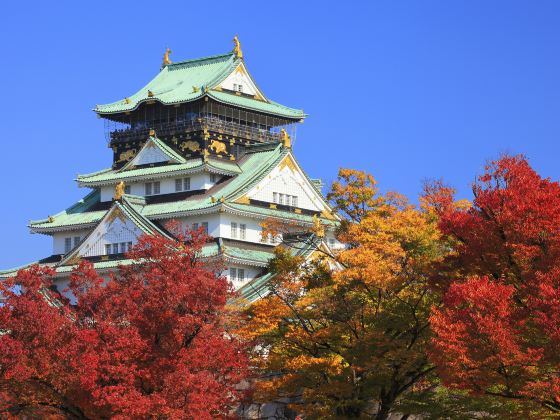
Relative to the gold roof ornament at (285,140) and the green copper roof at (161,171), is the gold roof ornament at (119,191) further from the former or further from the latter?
the gold roof ornament at (285,140)

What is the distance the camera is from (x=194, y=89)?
9081 cm

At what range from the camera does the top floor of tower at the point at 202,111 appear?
91.0m

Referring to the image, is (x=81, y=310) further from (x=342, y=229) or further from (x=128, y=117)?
(x=128, y=117)

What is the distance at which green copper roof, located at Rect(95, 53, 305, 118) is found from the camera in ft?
299

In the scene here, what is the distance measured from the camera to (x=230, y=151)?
91.5 metres

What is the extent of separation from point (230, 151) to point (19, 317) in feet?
126

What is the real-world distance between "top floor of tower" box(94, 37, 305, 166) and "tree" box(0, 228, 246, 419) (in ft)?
118

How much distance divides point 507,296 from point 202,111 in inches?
1908

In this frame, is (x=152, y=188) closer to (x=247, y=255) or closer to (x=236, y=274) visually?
(x=247, y=255)

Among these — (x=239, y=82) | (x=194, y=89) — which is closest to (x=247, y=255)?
(x=194, y=89)

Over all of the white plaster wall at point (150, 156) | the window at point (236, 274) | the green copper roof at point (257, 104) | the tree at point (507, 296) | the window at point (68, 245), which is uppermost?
the green copper roof at point (257, 104)

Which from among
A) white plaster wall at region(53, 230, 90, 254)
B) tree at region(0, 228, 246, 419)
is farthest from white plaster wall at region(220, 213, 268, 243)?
tree at region(0, 228, 246, 419)

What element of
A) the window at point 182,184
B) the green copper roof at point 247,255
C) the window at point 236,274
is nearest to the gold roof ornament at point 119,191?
the window at point 182,184

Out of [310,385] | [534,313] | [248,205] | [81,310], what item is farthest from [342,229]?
[248,205]
